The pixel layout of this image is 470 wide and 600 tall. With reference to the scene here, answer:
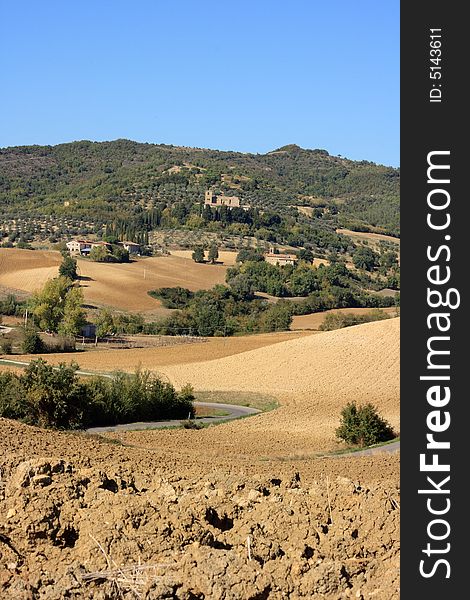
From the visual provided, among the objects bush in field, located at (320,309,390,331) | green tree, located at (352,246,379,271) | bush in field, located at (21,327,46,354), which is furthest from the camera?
green tree, located at (352,246,379,271)

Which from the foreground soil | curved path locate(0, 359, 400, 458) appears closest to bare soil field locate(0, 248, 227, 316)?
curved path locate(0, 359, 400, 458)

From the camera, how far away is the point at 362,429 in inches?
1487

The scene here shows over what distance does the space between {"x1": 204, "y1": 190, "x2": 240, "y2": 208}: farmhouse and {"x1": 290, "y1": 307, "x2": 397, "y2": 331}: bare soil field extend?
69.8m

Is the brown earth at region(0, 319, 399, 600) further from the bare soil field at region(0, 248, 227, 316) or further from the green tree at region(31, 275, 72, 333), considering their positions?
the bare soil field at region(0, 248, 227, 316)

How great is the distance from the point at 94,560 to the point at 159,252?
129 meters

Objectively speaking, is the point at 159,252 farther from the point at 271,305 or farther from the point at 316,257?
the point at 271,305

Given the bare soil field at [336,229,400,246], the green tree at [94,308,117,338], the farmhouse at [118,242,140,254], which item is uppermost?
the bare soil field at [336,229,400,246]

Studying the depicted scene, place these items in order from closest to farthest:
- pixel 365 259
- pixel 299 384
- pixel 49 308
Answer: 1. pixel 299 384
2. pixel 49 308
3. pixel 365 259

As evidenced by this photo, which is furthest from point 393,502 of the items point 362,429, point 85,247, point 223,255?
point 223,255

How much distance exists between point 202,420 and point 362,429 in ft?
30.0

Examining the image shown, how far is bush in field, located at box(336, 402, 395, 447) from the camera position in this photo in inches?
1486

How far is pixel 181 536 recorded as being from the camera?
10.6 metres

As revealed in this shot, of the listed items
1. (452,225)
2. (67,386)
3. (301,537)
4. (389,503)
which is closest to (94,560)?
(301,537)

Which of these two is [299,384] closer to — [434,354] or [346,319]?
[346,319]
